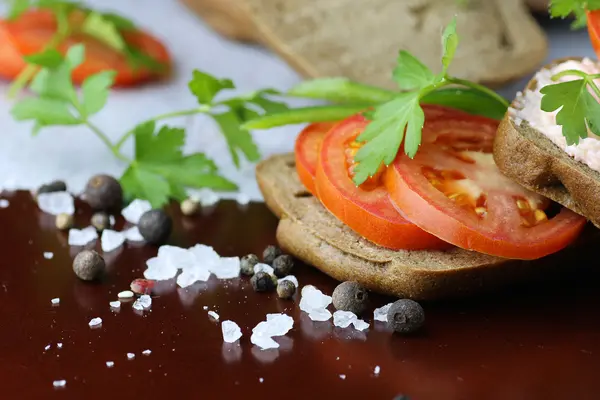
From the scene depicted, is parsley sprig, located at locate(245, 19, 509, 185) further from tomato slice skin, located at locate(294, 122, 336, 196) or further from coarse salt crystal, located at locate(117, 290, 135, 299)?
coarse salt crystal, located at locate(117, 290, 135, 299)

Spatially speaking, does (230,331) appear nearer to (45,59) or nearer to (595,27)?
(595,27)

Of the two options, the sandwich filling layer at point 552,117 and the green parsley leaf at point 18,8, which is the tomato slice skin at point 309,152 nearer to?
the sandwich filling layer at point 552,117

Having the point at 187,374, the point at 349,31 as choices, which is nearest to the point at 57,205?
the point at 187,374

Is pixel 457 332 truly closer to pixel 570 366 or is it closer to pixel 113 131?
pixel 570 366

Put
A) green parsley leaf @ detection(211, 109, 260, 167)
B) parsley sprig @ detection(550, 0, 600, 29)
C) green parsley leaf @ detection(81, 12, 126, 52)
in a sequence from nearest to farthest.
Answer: parsley sprig @ detection(550, 0, 600, 29) → green parsley leaf @ detection(211, 109, 260, 167) → green parsley leaf @ detection(81, 12, 126, 52)

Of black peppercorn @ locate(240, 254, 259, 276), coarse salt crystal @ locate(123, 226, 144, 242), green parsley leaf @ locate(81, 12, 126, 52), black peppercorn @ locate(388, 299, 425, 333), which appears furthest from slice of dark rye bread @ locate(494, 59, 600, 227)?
green parsley leaf @ locate(81, 12, 126, 52)

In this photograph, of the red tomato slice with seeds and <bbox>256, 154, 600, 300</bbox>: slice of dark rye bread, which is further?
the red tomato slice with seeds

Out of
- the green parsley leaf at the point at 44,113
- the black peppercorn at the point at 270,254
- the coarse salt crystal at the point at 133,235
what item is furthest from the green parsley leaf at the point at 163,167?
the black peppercorn at the point at 270,254
